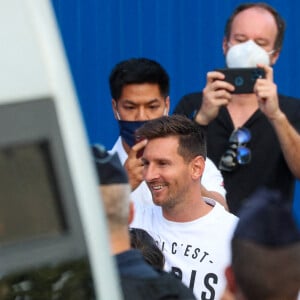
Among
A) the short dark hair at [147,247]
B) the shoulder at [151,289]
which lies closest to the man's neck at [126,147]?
the short dark hair at [147,247]

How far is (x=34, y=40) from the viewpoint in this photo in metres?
2.62

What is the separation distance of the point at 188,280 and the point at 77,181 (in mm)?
1765

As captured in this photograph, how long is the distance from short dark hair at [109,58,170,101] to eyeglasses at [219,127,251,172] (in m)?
0.44

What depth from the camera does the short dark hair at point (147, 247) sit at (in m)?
4.02

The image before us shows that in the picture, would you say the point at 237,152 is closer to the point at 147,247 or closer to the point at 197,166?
the point at 197,166

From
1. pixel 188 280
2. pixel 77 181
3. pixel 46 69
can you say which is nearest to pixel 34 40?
pixel 46 69

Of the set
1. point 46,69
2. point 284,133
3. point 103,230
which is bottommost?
point 284,133

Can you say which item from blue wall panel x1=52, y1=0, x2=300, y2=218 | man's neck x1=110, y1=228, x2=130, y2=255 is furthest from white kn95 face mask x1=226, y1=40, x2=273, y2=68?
man's neck x1=110, y1=228, x2=130, y2=255

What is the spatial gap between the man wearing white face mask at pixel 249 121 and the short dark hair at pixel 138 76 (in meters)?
0.23

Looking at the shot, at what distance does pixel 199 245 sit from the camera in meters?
4.37

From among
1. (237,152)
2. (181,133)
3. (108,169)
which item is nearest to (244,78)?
(237,152)

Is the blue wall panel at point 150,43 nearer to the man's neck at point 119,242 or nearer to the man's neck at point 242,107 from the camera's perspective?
the man's neck at point 242,107

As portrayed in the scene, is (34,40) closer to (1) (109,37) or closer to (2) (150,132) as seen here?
(2) (150,132)

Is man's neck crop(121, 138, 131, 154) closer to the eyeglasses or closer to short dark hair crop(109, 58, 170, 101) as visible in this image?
short dark hair crop(109, 58, 170, 101)
